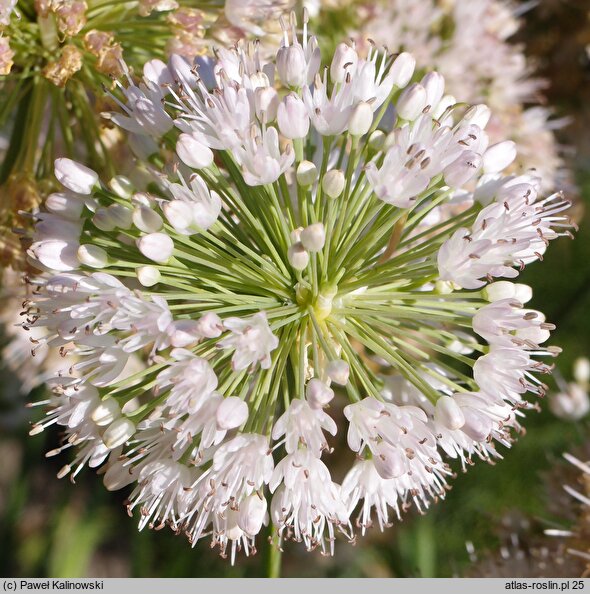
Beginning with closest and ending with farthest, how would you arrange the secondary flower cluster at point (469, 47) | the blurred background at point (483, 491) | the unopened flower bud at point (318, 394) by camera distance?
the unopened flower bud at point (318, 394) < the secondary flower cluster at point (469, 47) < the blurred background at point (483, 491)

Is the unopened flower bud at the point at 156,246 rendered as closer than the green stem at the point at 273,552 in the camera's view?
Yes

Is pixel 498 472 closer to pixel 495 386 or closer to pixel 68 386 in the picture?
pixel 495 386

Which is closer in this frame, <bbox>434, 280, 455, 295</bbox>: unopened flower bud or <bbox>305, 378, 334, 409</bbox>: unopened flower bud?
<bbox>305, 378, 334, 409</bbox>: unopened flower bud

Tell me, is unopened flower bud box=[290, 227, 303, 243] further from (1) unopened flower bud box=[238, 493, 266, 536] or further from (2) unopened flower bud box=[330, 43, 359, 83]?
(1) unopened flower bud box=[238, 493, 266, 536]

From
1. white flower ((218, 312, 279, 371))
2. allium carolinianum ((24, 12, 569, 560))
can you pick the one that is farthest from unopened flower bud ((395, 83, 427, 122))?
white flower ((218, 312, 279, 371))

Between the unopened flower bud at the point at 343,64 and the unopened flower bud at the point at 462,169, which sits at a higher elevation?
the unopened flower bud at the point at 343,64

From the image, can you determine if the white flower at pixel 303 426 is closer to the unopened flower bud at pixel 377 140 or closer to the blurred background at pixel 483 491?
the unopened flower bud at pixel 377 140

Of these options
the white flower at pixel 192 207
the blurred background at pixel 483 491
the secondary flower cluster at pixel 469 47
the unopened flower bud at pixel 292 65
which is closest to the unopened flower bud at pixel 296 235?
the white flower at pixel 192 207
